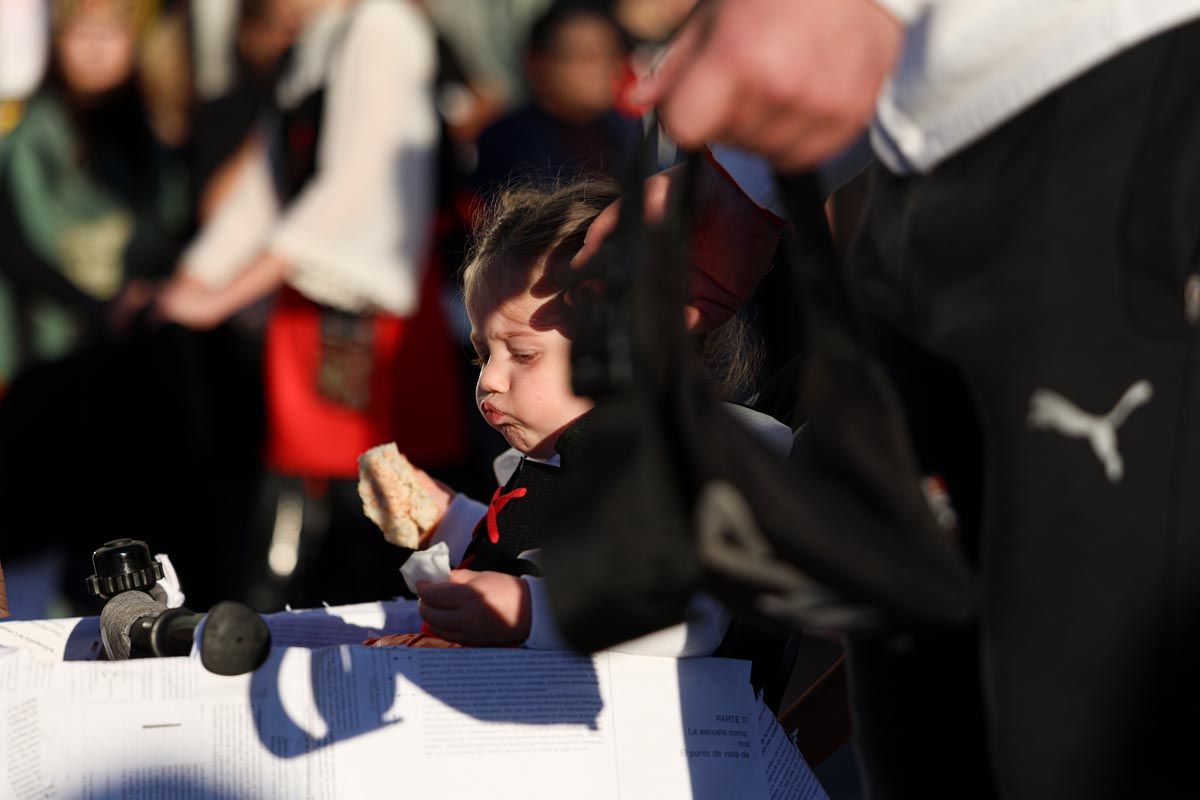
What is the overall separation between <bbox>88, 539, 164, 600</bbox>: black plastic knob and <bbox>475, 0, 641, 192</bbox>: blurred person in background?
2.19m

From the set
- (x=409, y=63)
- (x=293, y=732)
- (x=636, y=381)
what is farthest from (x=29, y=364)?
(x=636, y=381)

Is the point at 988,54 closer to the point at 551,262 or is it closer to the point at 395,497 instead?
the point at 551,262

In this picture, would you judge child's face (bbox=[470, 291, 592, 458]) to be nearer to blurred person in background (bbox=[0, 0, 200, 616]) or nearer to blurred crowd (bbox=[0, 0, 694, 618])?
blurred crowd (bbox=[0, 0, 694, 618])

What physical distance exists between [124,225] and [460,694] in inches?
125

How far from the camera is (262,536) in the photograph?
358cm

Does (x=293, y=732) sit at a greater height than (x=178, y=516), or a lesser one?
lesser

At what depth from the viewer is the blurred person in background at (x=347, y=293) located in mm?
3293

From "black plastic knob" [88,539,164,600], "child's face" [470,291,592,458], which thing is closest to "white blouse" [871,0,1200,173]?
"child's face" [470,291,592,458]

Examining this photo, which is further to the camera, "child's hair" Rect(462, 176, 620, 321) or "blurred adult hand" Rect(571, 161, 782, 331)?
"child's hair" Rect(462, 176, 620, 321)

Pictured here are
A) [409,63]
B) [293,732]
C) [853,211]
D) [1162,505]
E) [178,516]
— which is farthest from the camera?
[178,516]

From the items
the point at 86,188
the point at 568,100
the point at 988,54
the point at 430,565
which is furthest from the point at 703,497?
the point at 86,188

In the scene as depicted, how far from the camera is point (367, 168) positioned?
331 cm

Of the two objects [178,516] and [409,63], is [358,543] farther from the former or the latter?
[409,63]

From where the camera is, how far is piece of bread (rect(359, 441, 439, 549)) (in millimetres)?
2061
